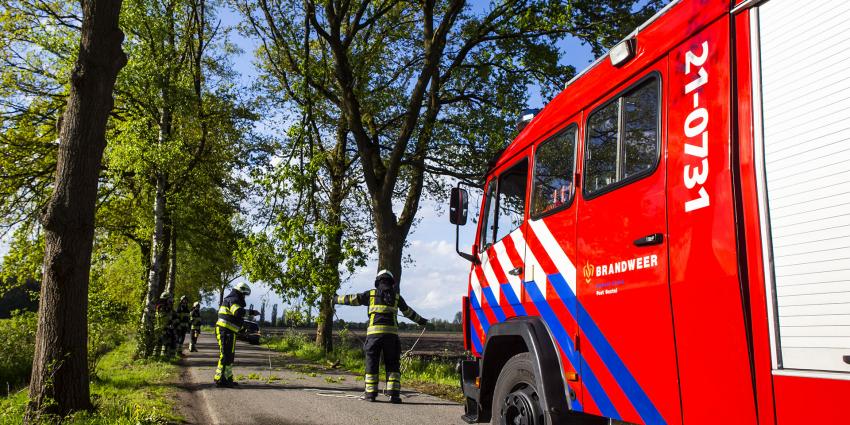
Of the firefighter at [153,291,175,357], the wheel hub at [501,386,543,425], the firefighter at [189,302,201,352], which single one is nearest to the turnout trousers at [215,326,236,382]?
the firefighter at [153,291,175,357]

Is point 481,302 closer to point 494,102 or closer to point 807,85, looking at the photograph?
point 807,85

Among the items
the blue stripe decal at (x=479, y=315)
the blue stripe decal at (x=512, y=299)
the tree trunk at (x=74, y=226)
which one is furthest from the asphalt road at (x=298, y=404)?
the blue stripe decal at (x=512, y=299)

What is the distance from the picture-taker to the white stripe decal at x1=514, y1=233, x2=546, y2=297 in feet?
14.3

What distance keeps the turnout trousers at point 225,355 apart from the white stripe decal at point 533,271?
6882mm

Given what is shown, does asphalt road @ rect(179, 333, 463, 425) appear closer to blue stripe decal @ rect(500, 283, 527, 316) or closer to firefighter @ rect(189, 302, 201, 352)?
blue stripe decal @ rect(500, 283, 527, 316)

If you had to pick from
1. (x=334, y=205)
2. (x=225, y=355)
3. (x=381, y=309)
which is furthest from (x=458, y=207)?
(x=334, y=205)

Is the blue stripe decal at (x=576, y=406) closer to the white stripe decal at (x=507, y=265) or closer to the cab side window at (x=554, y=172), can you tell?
the white stripe decal at (x=507, y=265)

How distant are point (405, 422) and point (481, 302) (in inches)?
85.3

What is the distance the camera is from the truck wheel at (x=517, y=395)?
4141 mm

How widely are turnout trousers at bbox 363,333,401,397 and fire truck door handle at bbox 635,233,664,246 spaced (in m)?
5.87

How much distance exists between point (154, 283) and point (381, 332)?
9300mm

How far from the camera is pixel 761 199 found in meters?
2.55

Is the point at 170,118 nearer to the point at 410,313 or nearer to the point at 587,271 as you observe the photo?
the point at 410,313

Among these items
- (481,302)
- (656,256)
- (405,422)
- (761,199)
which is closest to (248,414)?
(405,422)
